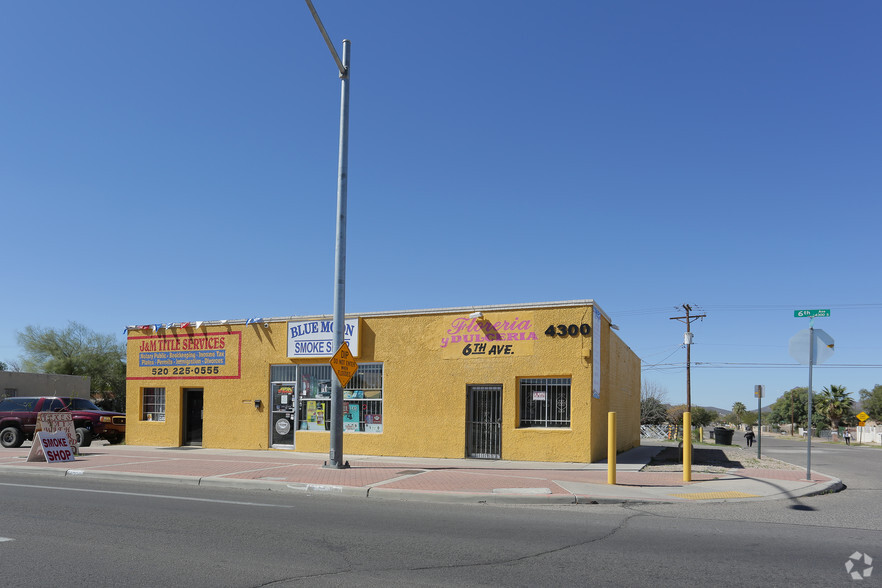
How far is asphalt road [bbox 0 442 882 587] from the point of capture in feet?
20.1

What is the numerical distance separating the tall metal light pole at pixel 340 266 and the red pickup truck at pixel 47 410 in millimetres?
12659

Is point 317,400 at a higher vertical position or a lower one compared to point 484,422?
higher

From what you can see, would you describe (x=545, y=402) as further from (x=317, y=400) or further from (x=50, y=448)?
(x=50, y=448)

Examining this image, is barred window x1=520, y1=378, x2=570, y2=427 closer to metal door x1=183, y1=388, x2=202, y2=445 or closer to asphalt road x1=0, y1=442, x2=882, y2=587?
asphalt road x1=0, y1=442, x2=882, y2=587

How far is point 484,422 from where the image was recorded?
61.1 feet

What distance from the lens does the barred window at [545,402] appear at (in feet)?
58.5

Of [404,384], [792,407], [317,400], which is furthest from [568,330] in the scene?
[792,407]

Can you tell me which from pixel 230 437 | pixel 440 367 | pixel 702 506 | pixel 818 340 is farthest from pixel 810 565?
pixel 230 437

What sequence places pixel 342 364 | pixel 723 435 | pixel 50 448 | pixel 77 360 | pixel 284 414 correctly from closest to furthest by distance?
pixel 342 364 → pixel 50 448 → pixel 284 414 → pixel 723 435 → pixel 77 360

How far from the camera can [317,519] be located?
9195 millimetres

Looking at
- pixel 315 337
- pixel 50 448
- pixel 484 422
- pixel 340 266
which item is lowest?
pixel 50 448

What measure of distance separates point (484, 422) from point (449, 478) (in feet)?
16.6

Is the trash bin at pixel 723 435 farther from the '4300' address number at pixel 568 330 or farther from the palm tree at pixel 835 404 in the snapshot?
the palm tree at pixel 835 404

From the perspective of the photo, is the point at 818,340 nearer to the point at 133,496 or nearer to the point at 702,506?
the point at 702,506
